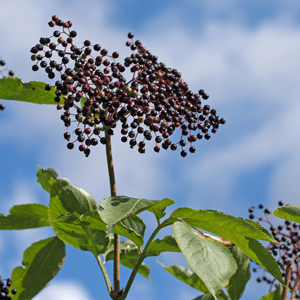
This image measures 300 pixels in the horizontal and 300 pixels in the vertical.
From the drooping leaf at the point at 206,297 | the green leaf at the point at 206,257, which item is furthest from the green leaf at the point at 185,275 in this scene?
the green leaf at the point at 206,257

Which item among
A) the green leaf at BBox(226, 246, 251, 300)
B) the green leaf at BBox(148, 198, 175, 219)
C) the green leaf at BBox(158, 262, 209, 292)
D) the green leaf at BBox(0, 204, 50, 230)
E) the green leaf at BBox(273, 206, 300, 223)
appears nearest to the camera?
the green leaf at BBox(148, 198, 175, 219)

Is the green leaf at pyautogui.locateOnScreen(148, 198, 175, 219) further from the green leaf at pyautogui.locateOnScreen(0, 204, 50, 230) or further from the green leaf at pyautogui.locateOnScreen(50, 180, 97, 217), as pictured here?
the green leaf at pyautogui.locateOnScreen(0, 204, 50, 230)

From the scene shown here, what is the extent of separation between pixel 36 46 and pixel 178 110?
3.71 feet

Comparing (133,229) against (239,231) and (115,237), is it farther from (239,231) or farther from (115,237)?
(239,231)

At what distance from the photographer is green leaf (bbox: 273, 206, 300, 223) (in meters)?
2.74

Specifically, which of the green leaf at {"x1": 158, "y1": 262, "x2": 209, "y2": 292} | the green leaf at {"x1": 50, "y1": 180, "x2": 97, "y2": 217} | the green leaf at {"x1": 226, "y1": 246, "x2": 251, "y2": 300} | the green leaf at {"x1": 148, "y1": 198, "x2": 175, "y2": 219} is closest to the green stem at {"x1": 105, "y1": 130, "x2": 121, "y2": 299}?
the green leaf at {"x1": 50, "y1": 180, "x2": 97, "y2": 217}

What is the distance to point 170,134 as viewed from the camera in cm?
320

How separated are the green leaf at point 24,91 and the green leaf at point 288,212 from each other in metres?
1.74

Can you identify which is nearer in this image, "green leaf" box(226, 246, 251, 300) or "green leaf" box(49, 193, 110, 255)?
"green leaf" box(49, 193, 110, 255)

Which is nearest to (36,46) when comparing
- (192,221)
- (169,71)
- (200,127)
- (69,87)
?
(69,87)

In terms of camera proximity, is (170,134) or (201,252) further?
(170,134)

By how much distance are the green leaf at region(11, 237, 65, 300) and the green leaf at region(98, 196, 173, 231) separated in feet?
3.23

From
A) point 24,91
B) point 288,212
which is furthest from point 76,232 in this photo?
point 288,212

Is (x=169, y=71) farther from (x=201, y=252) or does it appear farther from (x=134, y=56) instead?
(x=201, y=252)
